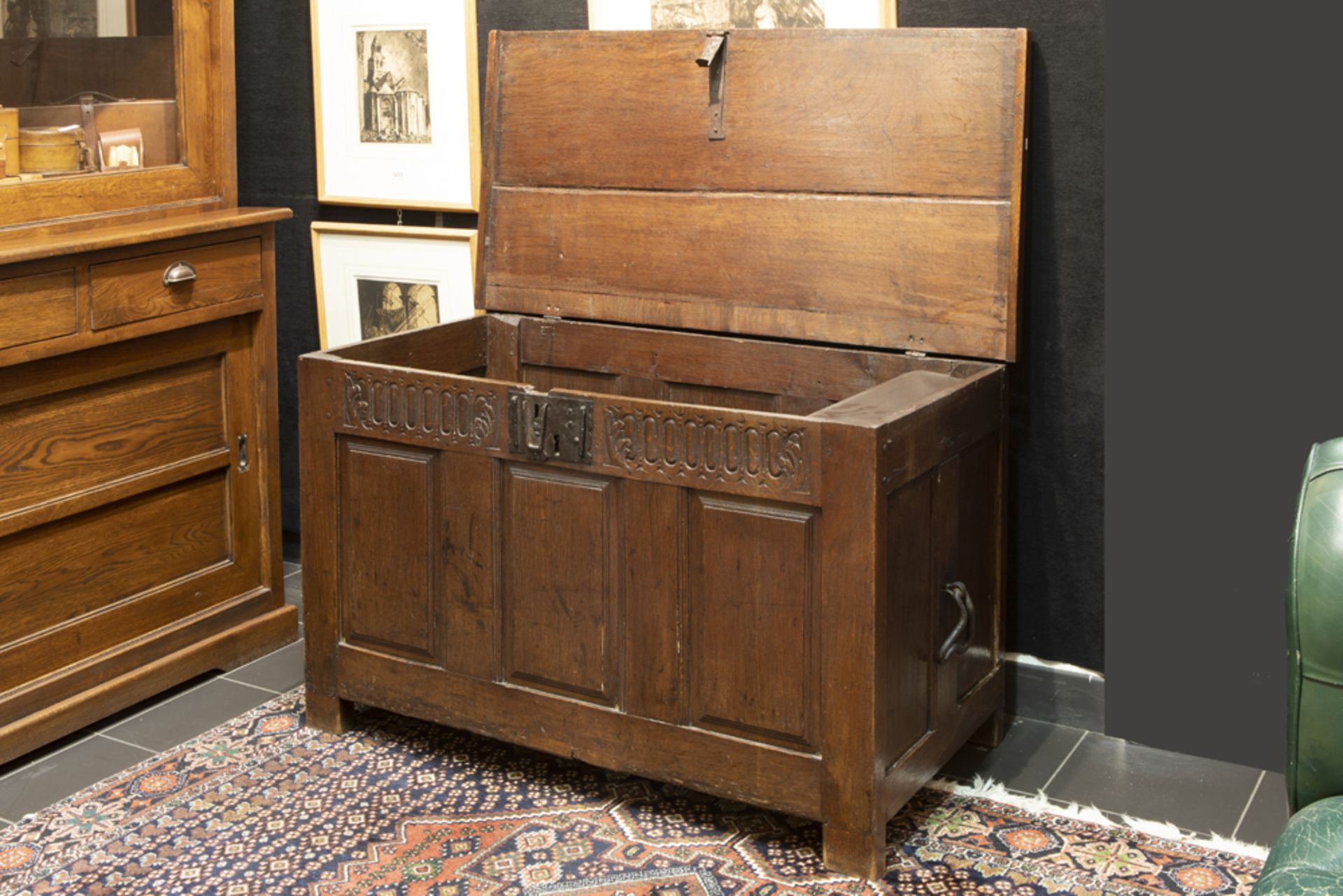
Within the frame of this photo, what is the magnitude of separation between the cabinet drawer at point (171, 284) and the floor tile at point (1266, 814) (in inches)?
112

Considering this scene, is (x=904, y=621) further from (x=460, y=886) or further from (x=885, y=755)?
(x=460, y=886)

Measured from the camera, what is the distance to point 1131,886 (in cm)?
304

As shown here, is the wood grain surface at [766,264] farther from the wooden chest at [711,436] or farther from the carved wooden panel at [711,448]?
the carved wooden panel at [711,448]

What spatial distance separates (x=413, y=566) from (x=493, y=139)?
1210 millimetres

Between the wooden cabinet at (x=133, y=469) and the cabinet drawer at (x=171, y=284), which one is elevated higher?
the cabinet drawer at (x=171, y=284)

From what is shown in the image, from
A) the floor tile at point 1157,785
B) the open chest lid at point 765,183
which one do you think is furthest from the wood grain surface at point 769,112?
the floor tile at point 1157,785

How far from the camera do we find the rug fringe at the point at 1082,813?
10.5ft

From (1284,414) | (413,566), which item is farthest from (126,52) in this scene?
(1284,414)

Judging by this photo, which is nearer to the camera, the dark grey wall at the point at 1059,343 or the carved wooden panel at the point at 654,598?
the carved wooden panel at the point at 654,598

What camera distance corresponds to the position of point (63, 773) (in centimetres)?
364

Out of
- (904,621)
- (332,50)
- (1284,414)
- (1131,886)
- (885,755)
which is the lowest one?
(1131,886)

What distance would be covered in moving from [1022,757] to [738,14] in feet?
6.49

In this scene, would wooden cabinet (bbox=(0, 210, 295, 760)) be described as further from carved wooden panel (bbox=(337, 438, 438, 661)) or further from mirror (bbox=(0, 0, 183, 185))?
carved wooden panel (bbox=(337, 438, 438, 661))

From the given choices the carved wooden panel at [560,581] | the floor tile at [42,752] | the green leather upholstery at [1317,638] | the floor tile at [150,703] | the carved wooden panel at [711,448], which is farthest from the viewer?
the floor tile at [150,703]
